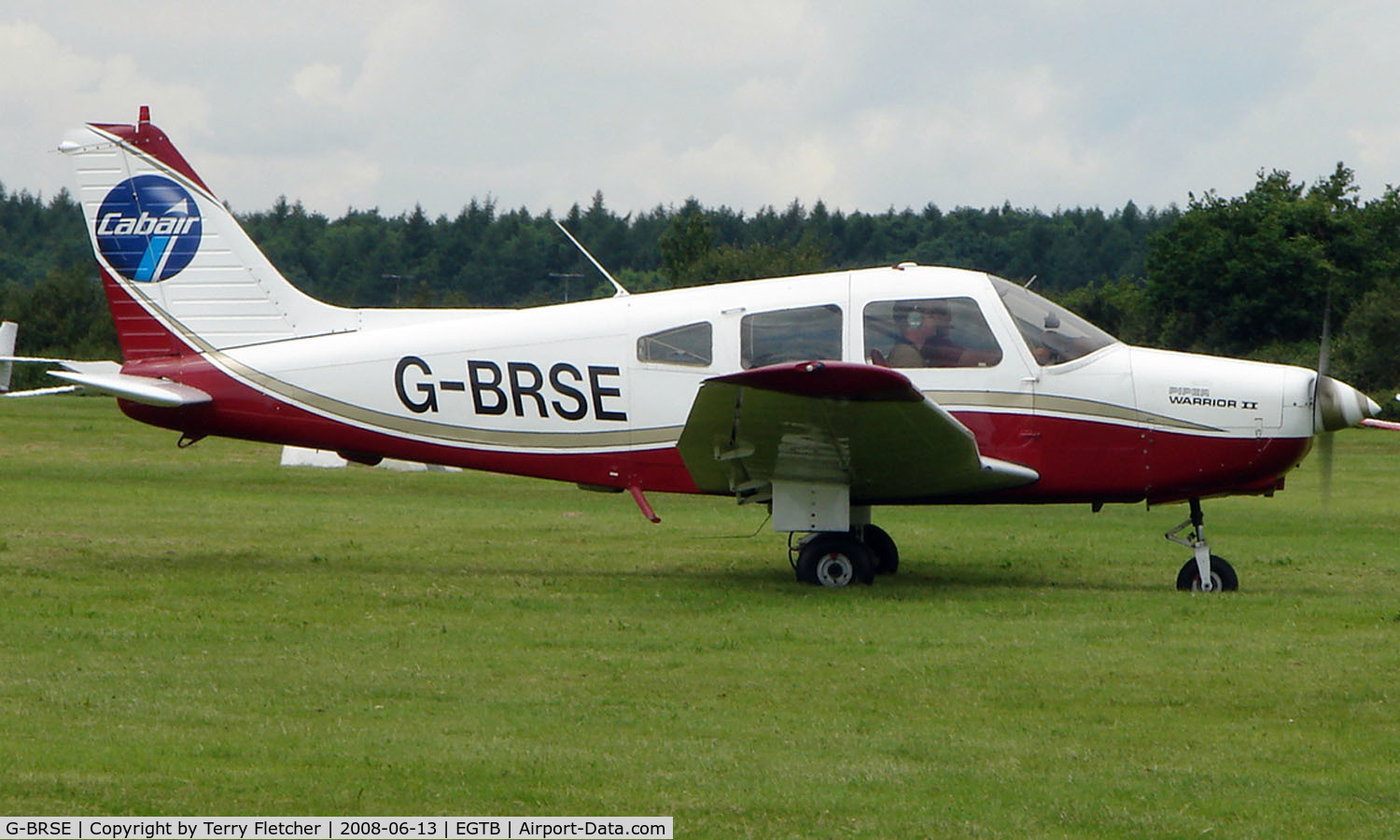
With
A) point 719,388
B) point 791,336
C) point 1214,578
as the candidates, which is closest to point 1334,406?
point 1214,578

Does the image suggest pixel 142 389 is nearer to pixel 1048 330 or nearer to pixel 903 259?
pixel 1048 330

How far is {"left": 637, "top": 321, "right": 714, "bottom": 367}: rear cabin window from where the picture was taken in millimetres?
11953

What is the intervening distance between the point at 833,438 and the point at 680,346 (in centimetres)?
170

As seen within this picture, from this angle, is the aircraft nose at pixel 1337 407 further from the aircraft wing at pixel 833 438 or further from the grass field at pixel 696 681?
the aircraft wing at pixel 833 438

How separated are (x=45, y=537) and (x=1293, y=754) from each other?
11456mm

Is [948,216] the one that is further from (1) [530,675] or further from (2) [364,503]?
(1) [530,675]

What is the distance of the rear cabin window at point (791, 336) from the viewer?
11617 mm

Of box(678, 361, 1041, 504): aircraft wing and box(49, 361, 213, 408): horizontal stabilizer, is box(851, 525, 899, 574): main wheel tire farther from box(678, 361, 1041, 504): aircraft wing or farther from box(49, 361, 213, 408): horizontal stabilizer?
box(49, 361, 213, 408): horizontal stabilizer

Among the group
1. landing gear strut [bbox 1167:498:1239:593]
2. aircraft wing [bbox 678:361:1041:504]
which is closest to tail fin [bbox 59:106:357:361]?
aircraft wing [bbox 678:361:1041:504]

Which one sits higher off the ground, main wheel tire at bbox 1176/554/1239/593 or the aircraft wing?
the aircraft wing

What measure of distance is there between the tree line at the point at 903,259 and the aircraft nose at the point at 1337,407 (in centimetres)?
1163

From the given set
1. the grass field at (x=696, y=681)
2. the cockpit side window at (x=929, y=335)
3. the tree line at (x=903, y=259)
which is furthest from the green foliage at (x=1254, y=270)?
the cockpit side window at (x=929, y=335)

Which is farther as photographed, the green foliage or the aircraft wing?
the green foliage

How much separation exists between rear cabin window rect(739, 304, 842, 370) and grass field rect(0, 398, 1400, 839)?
1794 mm
